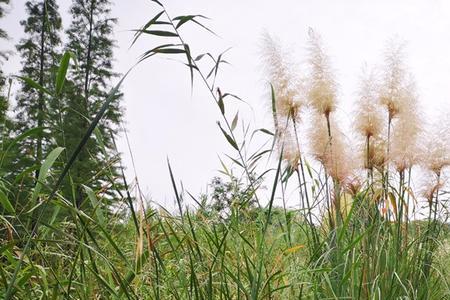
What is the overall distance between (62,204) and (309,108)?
1.88 m

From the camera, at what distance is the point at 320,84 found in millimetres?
3320

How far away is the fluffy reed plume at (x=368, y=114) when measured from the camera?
3.33m

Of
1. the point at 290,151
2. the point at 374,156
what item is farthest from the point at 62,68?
the point at 374,156

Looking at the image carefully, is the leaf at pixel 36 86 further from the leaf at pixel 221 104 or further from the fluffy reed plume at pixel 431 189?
the fluffy reed plume at pixel 431 189

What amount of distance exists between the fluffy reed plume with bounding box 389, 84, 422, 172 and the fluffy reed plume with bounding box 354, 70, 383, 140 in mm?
115

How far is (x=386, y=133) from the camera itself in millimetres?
3379

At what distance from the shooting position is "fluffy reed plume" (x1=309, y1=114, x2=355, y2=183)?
312 centimetres

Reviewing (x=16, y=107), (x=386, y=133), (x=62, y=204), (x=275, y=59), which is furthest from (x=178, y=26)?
(x=16, y=107)

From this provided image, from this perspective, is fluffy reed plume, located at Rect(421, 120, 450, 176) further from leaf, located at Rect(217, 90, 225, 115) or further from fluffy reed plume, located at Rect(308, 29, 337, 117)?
leaf, located at Rect(217, 90, 225, 115)

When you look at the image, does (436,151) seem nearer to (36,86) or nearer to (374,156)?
(374,156)

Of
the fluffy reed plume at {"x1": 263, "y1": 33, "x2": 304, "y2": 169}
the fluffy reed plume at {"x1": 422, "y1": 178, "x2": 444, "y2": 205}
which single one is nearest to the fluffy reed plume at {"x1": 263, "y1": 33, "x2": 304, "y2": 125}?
the fluffy reed plume at {"x1": 263, "y1": 33, "x2": 304, "y2": 169}

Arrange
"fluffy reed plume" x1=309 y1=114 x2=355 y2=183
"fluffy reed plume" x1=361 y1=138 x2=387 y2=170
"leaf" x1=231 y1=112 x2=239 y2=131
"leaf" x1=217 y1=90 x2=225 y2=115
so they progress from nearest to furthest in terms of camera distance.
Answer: "leaf" x1=217 y1=90 x2=225 y2=115 → "leaf" x1=231 y1=112 x2=239 y2=131 → "fluffy reed plume" x1=309 y1=114 x2=355 y2=183 → "fluffy reed plume" x1=361 y1=138 x2=387 y2=170

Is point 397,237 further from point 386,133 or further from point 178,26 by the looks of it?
point 178,26

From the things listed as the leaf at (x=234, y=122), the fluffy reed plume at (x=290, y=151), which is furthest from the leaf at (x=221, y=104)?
the fluffy reed plume at (x=290, y=151)
